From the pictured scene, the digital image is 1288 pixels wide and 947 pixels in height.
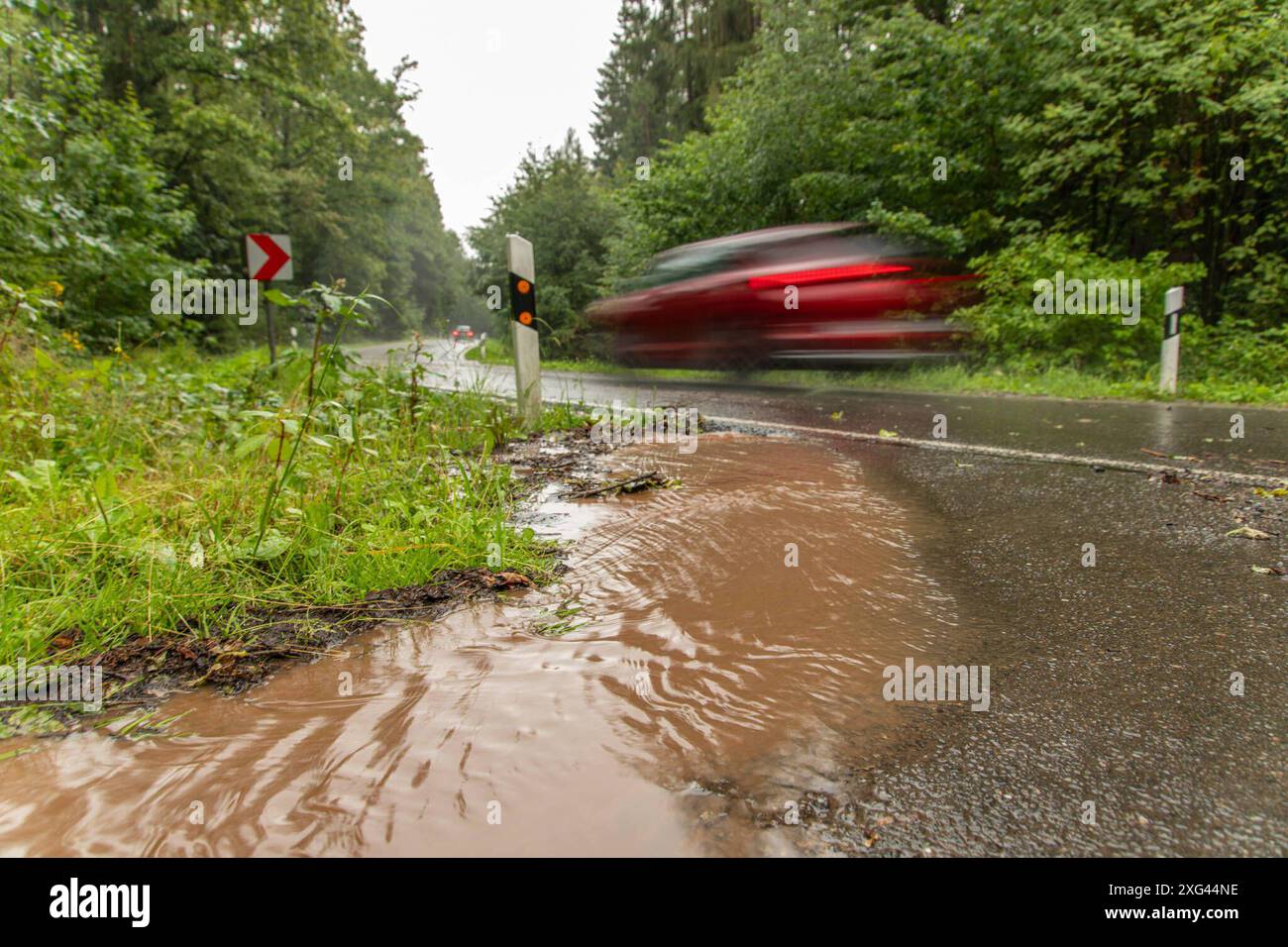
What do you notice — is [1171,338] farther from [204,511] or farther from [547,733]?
[204,511]

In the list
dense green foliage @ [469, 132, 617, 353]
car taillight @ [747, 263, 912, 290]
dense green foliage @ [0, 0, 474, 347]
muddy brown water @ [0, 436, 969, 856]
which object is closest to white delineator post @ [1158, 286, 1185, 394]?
car taillight @ [747, 263, 912, 290]

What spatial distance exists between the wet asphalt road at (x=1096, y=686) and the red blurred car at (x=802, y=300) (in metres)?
3.12

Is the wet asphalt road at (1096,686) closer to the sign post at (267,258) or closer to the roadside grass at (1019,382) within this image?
the roadside grass at (1019,382)

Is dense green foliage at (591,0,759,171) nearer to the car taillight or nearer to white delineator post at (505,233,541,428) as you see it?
the car taillight

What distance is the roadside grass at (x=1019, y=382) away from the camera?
7.32 m

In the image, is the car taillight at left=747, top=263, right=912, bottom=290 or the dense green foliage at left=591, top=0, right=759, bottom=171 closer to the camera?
the car taillight at left=747, top=263, right=912, bottom=290

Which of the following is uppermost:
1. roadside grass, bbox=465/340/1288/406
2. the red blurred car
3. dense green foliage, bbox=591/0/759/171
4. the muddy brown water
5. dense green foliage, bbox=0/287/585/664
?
dense green foliage, bbox=591/0/759/171

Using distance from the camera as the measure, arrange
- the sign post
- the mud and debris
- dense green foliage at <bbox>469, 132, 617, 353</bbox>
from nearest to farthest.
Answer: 1. the mud and debris
2. the sign post
3. dense green foliage at <bbox>469, 132, 617, 353</bbox>

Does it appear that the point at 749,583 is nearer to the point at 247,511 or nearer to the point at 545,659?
the point at 545,659

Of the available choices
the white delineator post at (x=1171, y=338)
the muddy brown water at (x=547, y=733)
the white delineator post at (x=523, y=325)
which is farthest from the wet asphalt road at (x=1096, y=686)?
the white delineator post at (x=1171, y=338)

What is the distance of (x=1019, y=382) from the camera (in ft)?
29.4

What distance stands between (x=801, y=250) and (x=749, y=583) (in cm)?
539

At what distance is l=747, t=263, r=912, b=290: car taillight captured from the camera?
6.75m

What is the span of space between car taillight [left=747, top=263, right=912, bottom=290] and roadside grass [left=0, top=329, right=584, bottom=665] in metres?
3.78
